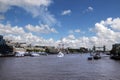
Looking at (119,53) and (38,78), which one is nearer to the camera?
(38,78)

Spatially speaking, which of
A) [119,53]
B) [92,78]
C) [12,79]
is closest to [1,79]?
[12,79]

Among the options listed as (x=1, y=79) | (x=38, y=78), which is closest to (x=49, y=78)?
(x=38, y=78)

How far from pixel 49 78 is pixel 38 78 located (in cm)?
250

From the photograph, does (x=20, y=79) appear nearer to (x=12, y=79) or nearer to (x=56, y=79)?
(x=12, y=79)

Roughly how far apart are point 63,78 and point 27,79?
7944 millimetres

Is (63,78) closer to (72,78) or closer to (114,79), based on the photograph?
(72,78)

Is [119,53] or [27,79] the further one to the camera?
[119,53]

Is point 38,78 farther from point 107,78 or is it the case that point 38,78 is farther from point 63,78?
point 107,78

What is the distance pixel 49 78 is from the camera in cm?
6384

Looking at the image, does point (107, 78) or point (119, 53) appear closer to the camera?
point (107, 78)

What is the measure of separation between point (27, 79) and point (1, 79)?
18.1ft

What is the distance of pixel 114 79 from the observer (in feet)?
206

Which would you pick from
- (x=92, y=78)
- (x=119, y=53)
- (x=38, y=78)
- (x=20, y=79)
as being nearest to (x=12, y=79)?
(x=20, y=79)

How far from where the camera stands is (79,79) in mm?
61688
